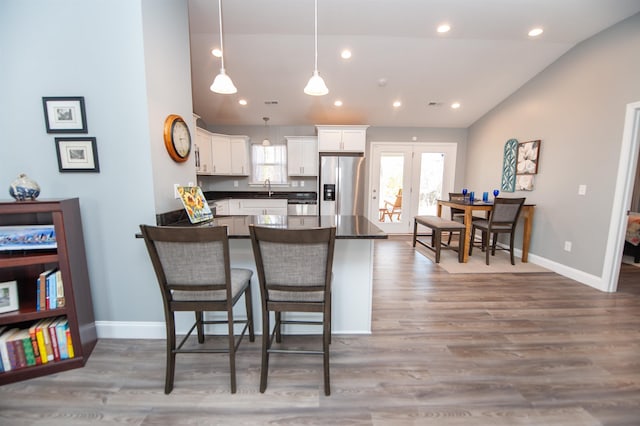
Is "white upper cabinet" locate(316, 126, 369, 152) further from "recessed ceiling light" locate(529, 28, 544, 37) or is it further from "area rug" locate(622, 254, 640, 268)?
"area rug" locate(622, 254, 640, 268)

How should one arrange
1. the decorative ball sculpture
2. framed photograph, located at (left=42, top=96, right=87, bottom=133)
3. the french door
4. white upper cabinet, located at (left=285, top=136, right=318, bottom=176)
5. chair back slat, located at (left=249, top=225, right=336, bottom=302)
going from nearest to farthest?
chair back slat, located at (left=249, top=225, right=336, bottom=302)
the decorative ball sculpture
framed photograph, located at (left=42, top=96, right=87, bottom=133)
white upper cabinet, located at (left=285, top=136, right=318, bottom=176)
the french door

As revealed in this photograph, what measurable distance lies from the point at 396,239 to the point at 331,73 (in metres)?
3.28

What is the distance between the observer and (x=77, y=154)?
1752 millimetres

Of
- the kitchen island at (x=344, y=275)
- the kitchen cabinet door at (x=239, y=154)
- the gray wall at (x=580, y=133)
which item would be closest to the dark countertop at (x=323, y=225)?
the kitchen island at (x=344, y=275)

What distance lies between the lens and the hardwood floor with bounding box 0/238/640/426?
4.36ft

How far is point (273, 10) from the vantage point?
2578 mm

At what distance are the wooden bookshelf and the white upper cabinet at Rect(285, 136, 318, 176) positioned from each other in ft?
12.0

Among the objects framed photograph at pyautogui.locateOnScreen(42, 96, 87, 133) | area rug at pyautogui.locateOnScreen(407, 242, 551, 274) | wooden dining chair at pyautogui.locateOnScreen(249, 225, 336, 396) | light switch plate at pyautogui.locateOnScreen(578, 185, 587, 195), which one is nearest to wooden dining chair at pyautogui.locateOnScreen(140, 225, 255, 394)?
wooden dining chair at pyautogui.locateOnScreen(249, 225, 336, 396)

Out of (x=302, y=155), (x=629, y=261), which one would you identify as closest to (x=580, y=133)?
(x=629, y=261)

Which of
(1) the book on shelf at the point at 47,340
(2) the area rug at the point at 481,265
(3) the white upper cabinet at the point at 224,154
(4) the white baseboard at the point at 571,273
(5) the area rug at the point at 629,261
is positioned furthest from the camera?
(3) the white upper cabinet at the point at 224,154

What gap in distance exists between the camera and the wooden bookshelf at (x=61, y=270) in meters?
1.52

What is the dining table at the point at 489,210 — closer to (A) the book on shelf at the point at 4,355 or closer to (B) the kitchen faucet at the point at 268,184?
(B) the kitchen faucet at the point at 268,184

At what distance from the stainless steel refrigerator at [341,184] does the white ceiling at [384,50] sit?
0.93 m

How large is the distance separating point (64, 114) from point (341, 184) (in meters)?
3.75
